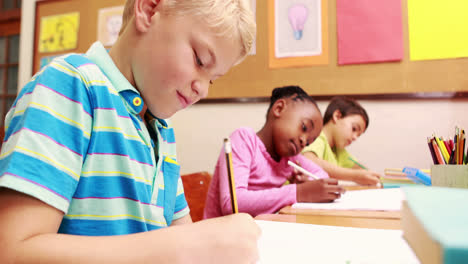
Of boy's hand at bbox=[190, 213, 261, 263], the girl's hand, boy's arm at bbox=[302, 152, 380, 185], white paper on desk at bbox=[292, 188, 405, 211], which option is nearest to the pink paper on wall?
boy's arm at bbox=[302, 152, 380, 185]

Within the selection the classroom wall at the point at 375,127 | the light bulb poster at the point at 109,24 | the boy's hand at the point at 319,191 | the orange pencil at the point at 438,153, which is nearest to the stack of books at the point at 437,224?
the orange pencil at the point at 438,153

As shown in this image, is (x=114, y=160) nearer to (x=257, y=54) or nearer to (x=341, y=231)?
(x=341, y=231)

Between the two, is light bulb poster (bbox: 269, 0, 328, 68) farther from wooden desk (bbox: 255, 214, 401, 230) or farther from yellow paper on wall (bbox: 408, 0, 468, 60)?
wooden desk (bbox: 255, 214, 401, 230)

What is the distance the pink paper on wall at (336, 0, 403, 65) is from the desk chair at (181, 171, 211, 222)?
37.1 inches

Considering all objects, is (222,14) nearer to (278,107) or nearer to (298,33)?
(278,107)

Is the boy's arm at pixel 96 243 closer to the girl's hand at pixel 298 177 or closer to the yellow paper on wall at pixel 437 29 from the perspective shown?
the girl's hand at pixel 298 177

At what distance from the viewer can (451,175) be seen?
20.1 inches

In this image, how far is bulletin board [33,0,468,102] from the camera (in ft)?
4.57

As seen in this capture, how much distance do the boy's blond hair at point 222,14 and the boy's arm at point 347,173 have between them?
94 centimetres

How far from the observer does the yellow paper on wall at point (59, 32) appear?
1.89 metres

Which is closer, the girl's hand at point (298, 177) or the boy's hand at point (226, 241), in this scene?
the boy's hand at point (226, 241)

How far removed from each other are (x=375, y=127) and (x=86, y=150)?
1.42 m

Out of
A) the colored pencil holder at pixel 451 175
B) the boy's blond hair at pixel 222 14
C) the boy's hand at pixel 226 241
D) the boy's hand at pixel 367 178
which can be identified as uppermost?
the boy's blond hair at pixel 222 14

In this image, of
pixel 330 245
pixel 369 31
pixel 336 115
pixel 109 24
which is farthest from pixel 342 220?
pixel 109 24
